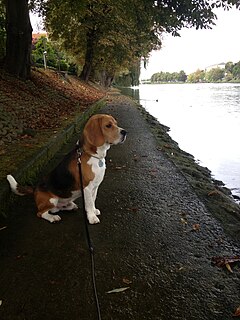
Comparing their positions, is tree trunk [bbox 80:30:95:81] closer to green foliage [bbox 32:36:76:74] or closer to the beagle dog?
green foliage [bbox 32:36:76:74]

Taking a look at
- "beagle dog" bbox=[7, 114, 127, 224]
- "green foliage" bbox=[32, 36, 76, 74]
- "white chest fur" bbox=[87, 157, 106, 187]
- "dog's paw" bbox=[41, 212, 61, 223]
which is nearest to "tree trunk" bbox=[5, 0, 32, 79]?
"beagle dog" bbox=[7, 114, 127, 224]

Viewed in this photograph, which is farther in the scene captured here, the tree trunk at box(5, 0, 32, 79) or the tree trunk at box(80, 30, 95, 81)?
the tree trunk at box(80, 30, 95, 81)

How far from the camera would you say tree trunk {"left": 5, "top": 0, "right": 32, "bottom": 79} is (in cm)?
1133

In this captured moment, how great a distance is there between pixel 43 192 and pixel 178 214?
1921 mm

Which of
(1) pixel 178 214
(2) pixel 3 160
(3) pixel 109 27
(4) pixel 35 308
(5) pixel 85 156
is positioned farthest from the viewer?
(3) pixel 109 27

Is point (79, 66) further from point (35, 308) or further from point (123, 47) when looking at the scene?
point (35, 308)

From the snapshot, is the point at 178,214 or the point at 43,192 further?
the point at 178,214

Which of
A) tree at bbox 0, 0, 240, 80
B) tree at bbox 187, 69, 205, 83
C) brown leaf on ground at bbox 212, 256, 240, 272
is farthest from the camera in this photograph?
tree at bbox 187, 69, 205, 83

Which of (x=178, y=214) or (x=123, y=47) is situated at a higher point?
(x=123, y=47)

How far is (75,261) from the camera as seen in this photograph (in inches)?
119

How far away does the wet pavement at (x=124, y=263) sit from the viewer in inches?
95.6

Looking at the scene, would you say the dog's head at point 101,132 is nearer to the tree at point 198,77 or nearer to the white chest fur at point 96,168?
the white chest fur at point 96,168

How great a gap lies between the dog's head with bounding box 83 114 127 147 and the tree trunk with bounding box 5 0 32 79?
394 inches

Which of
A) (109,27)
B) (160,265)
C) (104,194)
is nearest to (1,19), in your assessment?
(109,27)
